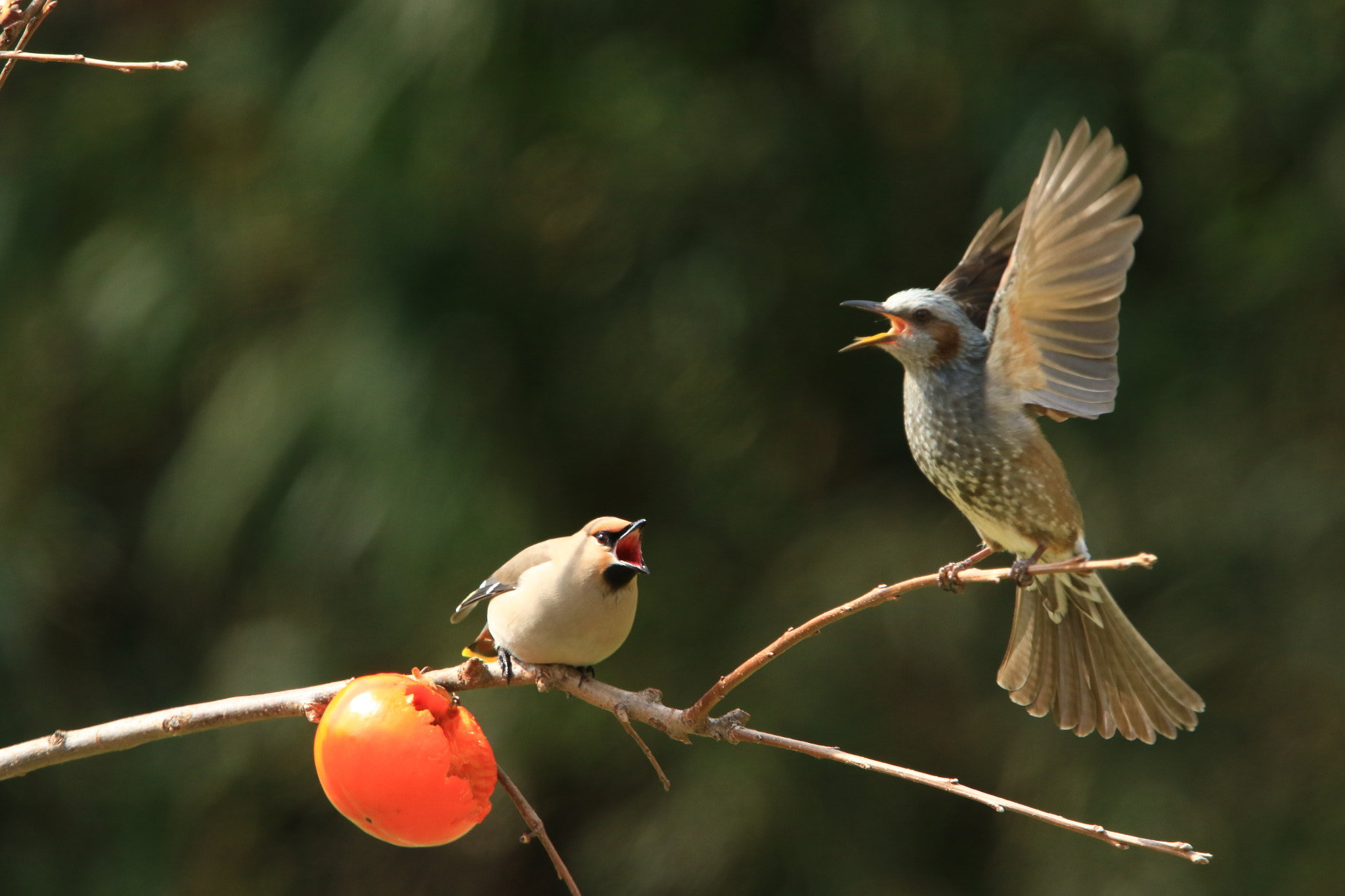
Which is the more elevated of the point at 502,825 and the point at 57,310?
the point at 57,310

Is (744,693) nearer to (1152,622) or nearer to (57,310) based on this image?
(1152,622)

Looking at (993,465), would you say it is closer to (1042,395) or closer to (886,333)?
(1042,395)

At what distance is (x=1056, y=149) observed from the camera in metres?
2.33

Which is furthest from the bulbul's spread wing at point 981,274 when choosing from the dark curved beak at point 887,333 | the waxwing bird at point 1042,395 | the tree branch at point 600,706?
the tree branch at point 600,706

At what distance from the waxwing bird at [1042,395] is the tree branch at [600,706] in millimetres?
412

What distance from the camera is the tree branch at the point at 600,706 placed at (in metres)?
1.59

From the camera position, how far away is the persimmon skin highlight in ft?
5.69

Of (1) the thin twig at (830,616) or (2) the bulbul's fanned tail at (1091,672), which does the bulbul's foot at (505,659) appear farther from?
(2) the bulbul's fanned tail at (1091,672)

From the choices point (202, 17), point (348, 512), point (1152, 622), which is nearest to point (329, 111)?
point (202, 17)

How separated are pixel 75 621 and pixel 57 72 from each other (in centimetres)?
236

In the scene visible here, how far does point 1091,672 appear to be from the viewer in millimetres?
2863

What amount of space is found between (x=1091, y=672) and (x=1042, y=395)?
725 millimetres

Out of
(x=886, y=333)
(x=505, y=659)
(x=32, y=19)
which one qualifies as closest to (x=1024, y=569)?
(x=886, y=333)

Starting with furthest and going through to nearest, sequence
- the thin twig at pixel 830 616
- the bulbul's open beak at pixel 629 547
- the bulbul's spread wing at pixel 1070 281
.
Result: the bulbul's open beak at pixel 629 547 → the bulbul's spread wing at pixel 1070 281 → the thin twig at pixel 830 616
